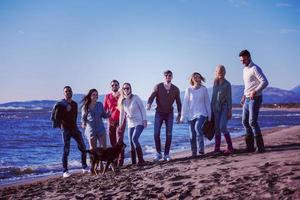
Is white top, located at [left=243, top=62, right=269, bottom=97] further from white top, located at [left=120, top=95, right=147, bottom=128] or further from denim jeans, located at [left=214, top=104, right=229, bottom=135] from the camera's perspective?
white top, located at [left=120, top=95, right=147, bottom=128]

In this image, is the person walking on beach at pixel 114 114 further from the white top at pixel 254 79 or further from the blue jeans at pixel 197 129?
the white top at pixel 254 79

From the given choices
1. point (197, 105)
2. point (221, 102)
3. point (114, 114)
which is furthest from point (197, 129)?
point (114, 114)

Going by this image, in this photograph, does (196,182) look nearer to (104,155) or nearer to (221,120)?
(104,155)

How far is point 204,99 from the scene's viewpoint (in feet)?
30.1

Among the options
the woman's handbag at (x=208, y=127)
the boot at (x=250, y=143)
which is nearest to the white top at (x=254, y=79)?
the boot at (x=250, y=143)

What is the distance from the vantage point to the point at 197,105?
918 cm

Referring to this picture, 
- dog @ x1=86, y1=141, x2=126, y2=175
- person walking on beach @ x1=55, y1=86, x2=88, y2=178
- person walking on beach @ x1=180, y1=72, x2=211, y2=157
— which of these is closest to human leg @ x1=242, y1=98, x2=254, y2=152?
person walking on beach @ x1=180, y1=72, x2=211, y2=157

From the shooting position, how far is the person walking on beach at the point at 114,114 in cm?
954

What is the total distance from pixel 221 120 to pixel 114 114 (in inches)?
101

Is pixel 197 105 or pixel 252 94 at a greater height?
pixel 252 94

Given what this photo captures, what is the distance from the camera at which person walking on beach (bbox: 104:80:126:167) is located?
31.3 ft

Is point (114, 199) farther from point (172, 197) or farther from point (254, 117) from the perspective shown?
point (254, 117)

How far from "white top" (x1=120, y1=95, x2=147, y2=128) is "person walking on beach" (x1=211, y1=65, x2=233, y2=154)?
1686 mm

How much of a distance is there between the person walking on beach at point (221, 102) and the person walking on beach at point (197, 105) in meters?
0.19
